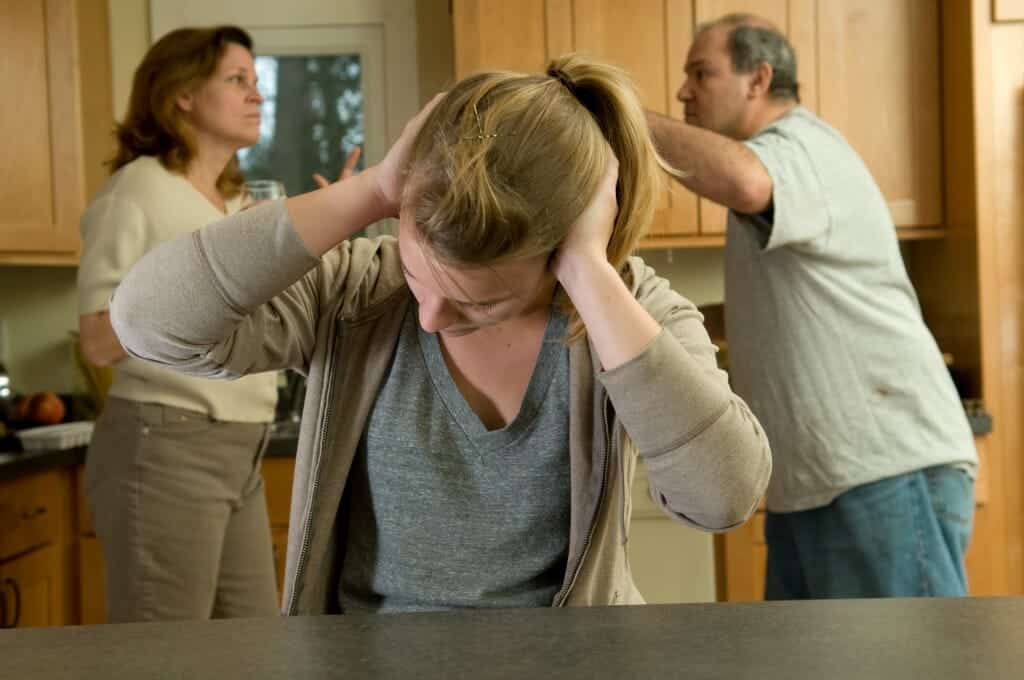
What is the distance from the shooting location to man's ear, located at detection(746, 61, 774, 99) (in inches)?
90.6

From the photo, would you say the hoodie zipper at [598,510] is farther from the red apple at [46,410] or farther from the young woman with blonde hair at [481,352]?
the red apple at [46,410]

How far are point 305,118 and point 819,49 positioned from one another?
1.45 m

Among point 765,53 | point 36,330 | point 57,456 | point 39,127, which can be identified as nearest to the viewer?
point 765,53

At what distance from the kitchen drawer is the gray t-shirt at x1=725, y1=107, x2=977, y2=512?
Answer: 5.09ft

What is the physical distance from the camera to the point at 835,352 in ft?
6.75

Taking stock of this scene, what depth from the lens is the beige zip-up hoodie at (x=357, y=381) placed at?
1086 millimetres

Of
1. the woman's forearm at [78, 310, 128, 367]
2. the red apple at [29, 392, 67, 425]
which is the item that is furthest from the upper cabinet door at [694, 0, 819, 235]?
the red apple at [29, 392, 67, 425]

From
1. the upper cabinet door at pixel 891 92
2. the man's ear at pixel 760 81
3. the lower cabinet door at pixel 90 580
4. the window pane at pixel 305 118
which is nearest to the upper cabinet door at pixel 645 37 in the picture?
the upper cabinet door at pixel 891 92

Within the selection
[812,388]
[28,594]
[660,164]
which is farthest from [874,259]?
[28,594]

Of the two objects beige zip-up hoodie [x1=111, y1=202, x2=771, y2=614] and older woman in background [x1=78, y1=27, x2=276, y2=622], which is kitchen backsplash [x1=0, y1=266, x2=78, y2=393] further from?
beige zip-up hoodie [x1=111, y1=202, x2=771, y2=614]

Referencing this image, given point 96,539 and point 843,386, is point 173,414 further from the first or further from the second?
point 843,386

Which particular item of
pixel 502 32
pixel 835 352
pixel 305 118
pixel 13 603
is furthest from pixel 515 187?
pixel 305 118

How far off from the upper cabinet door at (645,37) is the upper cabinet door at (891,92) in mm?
369

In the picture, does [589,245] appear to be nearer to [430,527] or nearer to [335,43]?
[430,527]
